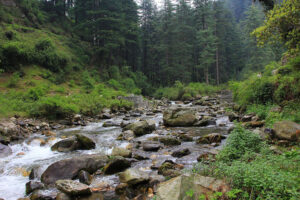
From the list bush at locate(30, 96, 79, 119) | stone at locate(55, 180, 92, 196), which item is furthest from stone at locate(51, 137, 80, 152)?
bush at locate(30, 96, 79, 119)

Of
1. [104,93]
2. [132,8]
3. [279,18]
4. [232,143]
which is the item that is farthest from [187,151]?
[132,8]

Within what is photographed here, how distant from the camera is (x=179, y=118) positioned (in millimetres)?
11141

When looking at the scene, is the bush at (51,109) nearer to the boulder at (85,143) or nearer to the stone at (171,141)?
the boulder at (85,143)

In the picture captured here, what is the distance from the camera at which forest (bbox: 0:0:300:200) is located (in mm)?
3588

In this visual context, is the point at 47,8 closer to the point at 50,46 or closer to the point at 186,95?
the point at 50,46

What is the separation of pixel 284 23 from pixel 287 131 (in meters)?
4.01

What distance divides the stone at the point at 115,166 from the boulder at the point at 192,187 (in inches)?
92.4

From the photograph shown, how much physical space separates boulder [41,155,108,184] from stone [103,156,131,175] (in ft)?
1.21

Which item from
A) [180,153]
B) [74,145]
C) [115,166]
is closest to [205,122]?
[180,153]

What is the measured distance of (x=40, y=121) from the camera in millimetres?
11062

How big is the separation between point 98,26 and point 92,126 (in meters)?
22.9

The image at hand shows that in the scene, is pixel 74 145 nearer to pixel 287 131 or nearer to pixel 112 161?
pixel 112 161

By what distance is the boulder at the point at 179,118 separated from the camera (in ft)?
35.9

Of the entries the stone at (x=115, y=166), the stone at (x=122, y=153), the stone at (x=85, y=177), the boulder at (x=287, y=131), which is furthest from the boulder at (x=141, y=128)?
the boulder at (x=287, y=131)
